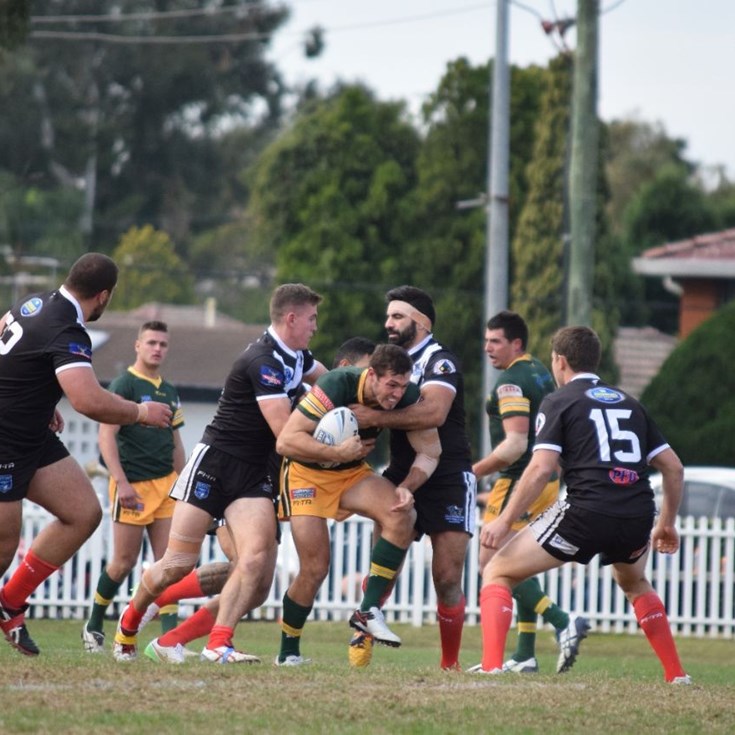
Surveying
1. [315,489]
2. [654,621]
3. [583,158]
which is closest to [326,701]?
[315,489]

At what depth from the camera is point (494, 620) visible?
30.3ft

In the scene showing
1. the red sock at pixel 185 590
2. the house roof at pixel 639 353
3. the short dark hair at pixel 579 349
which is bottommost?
the red sock at pixel 185 590

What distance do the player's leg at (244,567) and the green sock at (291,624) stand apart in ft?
0.93

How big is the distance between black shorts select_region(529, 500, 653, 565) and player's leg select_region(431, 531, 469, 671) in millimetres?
1069

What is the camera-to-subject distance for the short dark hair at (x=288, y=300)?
9492 millimetres

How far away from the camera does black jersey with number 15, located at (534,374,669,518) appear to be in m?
9.00

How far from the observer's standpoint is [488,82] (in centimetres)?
4072

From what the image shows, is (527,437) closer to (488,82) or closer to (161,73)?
(488,82)

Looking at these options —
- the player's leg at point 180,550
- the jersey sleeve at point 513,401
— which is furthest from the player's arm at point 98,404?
the jersey sleeve at point 513,401

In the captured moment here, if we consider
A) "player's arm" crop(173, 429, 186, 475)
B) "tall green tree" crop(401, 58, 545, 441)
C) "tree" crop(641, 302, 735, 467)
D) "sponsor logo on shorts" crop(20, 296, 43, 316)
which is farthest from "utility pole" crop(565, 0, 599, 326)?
"tall green tree" crop(401, 58, 545, 441)

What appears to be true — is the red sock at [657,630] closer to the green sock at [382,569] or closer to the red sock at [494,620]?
the red sock at [494,620]

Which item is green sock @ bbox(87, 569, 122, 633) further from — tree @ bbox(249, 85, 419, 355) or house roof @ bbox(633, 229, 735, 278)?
tree @ bbox(249, 85, 419, 355)

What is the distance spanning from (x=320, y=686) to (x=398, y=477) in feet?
7.50

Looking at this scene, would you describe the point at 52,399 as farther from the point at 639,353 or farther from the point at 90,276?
the point at 639,353
